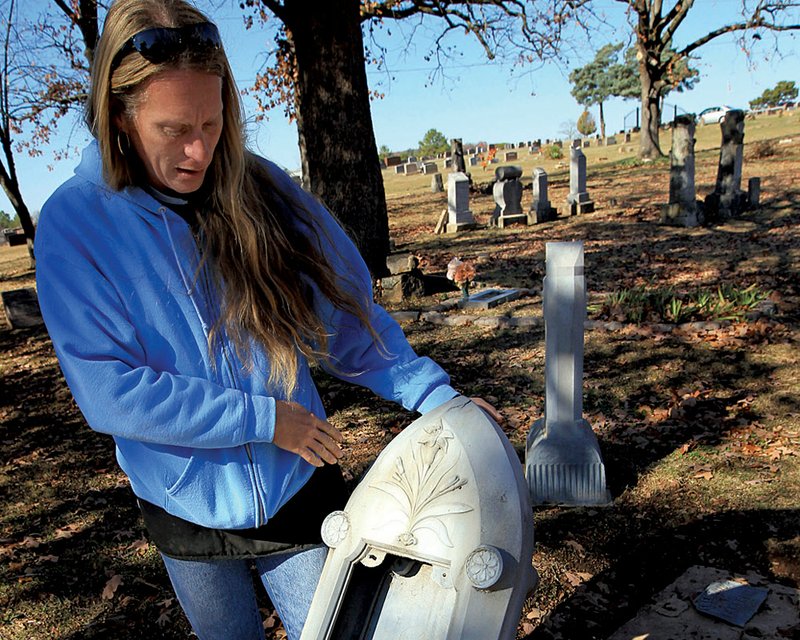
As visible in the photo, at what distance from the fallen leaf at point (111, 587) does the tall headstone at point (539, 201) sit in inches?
530

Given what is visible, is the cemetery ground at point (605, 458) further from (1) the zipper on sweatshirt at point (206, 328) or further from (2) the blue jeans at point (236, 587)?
(1) the zipper on sweatshirt at point (206, 328)

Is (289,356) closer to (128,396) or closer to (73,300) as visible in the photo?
(128,396)

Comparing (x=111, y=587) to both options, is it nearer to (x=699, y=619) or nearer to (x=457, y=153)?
(x=699, y=619)

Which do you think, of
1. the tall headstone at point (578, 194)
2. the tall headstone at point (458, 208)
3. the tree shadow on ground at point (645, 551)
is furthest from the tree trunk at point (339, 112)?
the tall headstone at point (578, 194)

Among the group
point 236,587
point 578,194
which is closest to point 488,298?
point 236,587

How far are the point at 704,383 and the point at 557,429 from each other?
2.11 meters

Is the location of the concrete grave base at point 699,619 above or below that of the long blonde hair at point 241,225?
below

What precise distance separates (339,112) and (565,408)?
18.5 ft

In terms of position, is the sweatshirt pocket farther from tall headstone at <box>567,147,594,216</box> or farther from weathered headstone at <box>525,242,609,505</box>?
tall headstone at <box>567,147,594,216</box>

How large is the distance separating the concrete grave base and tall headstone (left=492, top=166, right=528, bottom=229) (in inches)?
512

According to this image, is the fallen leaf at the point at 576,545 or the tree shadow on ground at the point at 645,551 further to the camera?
the fallen leaf at the point at 576,545

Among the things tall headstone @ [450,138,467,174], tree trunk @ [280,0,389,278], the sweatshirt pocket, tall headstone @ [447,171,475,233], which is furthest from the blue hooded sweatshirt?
tall headstone @ [450,138,467,174]

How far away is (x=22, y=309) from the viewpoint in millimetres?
10234

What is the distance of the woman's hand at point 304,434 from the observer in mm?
1411
